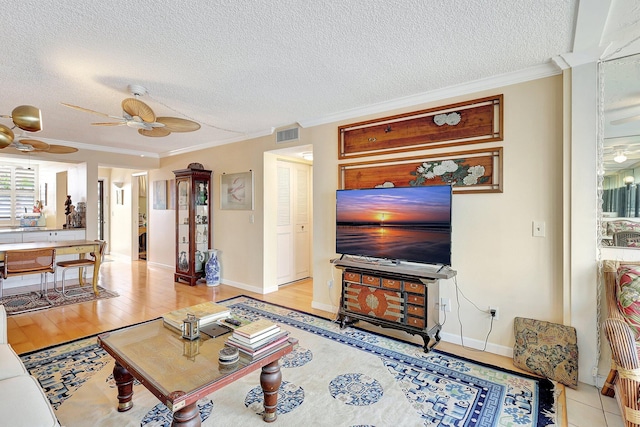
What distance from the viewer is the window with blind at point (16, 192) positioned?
686 cm

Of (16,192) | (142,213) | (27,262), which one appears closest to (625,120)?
(27,262)

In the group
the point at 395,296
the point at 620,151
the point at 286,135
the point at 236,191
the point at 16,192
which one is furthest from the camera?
the point at 16,192

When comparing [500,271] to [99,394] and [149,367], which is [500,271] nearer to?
[149,367]

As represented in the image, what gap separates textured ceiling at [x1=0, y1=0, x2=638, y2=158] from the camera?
1791 mm

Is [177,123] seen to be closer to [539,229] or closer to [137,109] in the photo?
[137,109]

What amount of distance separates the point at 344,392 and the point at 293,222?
3.38m

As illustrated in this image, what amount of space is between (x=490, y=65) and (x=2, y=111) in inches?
200

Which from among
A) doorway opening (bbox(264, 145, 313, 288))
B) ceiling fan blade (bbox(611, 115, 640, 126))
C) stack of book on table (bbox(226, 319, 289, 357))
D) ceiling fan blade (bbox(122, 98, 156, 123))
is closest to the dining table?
doorway opening (bbox(264, 145, 313, 288))

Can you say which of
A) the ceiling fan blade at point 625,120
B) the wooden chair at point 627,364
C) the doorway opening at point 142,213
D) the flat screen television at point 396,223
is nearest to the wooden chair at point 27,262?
the doorway opening at point 142,213

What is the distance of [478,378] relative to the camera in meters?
2.34

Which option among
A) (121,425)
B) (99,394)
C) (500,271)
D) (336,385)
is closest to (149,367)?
(121,425)

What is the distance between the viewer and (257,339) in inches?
72.2

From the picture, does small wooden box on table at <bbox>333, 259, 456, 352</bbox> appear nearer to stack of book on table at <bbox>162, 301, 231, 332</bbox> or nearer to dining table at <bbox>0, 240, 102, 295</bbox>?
stack of book on table at <bbox>162, 301, 231, 332</bbox>

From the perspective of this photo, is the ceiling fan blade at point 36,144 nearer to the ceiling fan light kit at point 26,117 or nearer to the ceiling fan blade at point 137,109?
the ceiling fan light kit at point 26,117
